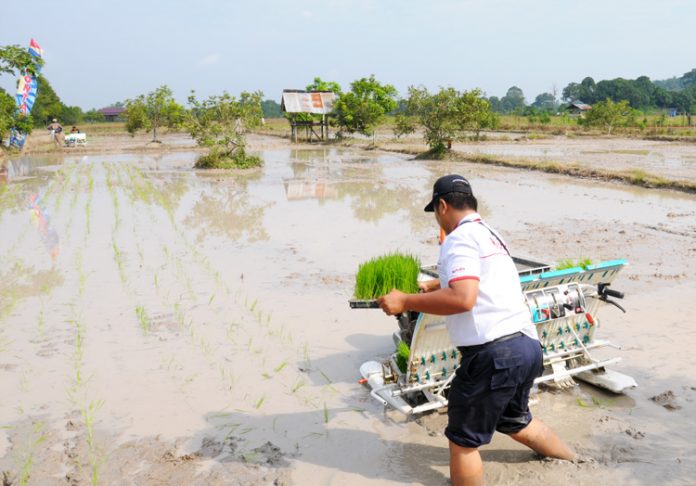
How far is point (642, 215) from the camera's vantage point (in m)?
10.5

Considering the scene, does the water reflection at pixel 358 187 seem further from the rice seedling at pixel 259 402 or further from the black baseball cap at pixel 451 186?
the black baseball cap at pixel 451 186

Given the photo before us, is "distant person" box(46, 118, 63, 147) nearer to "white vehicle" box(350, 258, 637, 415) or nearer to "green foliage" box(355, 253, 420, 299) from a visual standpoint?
"green foliage" box(355, 253, 420, 299)

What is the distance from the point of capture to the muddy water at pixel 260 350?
10.4ft

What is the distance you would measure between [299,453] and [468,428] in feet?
3.81

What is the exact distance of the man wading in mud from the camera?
240 cm

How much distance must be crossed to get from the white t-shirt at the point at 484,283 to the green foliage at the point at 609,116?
127ft

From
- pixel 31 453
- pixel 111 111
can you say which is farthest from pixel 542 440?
pixel 111 111

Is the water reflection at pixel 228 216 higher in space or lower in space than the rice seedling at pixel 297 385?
higher

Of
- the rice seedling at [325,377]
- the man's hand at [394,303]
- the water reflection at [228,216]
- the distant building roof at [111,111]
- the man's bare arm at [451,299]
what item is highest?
the distant building roof at [111,111]

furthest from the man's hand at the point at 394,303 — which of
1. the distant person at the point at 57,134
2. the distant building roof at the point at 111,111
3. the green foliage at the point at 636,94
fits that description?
the distant building roof at the point at 111,111

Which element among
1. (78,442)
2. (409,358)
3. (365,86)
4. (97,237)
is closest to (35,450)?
(78,442)

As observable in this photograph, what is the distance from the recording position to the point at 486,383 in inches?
96.9

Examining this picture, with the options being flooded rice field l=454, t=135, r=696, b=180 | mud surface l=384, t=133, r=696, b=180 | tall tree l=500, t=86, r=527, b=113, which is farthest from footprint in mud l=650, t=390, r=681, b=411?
tall tree l=500, t=86, r=527, b=113

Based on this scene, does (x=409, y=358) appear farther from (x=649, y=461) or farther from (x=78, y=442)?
(x=78, y=442)
